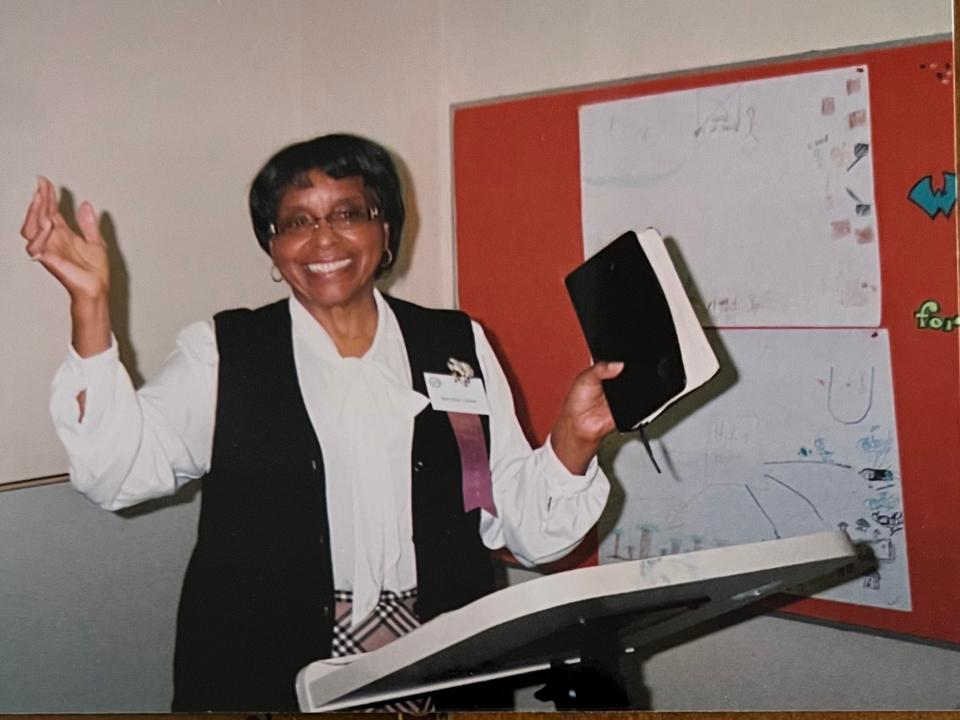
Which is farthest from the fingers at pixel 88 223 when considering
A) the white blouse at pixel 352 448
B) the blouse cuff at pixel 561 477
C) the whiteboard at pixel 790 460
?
the whiteboard at pixel 790 460

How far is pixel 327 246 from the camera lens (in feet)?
5.86

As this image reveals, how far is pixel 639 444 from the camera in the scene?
1735 millimetres

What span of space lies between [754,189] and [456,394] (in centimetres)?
58

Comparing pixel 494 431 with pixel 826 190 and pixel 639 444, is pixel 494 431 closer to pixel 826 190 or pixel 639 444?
pixel 639 444

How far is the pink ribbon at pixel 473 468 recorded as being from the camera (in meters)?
1.76

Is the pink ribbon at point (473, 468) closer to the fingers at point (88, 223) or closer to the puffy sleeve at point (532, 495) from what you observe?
the puffy sleeve at point (532, 495)

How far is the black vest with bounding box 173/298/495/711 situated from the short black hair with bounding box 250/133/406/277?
0.46ft

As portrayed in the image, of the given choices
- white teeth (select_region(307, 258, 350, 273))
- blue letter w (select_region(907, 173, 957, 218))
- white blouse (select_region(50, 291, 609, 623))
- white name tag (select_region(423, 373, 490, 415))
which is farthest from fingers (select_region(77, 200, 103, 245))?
blue letter w (select_region(907, 173, 957, 218))

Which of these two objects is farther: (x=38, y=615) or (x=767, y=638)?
(x=38, y=615)

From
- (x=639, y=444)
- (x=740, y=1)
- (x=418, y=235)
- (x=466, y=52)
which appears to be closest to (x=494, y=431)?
(x=639, y=444)

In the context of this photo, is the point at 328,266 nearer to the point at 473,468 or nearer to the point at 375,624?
the point at 473,468

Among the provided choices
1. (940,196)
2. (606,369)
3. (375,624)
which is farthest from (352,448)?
(940,196)

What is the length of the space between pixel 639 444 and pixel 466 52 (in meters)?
0.71

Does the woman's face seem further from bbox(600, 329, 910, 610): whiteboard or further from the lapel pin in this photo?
bbox(600, 329, 910, 610): whiteboard
